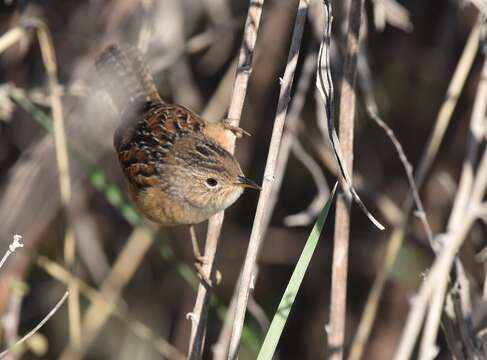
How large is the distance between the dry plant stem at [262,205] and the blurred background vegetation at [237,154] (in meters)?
1.20

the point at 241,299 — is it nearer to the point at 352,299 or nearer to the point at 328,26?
the point at 328,26

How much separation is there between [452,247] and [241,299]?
687 millimetres

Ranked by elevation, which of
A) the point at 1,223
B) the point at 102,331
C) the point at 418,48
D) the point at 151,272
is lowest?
the point at 102,331

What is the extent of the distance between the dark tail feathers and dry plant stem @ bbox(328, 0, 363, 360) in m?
1.37

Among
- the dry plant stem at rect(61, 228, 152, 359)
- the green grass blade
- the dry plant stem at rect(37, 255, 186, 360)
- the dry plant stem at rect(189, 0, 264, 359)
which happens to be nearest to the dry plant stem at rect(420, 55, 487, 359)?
the green grass blade

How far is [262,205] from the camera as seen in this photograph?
7.91 ft

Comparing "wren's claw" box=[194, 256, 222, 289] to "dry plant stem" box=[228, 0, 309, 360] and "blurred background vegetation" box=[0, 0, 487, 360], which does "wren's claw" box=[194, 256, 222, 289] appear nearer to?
"dry plant stem" box=[228, 0, 309, 360]

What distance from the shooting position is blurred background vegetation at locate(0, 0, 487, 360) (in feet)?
14.3

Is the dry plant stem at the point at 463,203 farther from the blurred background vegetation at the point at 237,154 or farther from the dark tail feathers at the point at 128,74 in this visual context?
the dark tail feathers at the point at 128,74

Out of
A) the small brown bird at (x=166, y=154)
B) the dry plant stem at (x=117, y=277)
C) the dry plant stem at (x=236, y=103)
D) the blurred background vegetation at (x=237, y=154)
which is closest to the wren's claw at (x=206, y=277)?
the dry plant stem at (x=236, y=103)

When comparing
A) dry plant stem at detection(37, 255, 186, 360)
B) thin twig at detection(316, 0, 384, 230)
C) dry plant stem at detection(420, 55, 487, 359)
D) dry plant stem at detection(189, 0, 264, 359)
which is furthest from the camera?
dry plant stem at detection(37, 255, 186, 360)

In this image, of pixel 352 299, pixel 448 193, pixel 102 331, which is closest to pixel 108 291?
pixel 102 331

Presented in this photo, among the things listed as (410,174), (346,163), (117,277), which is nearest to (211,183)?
(346,163)

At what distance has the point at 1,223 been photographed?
4.34 m
